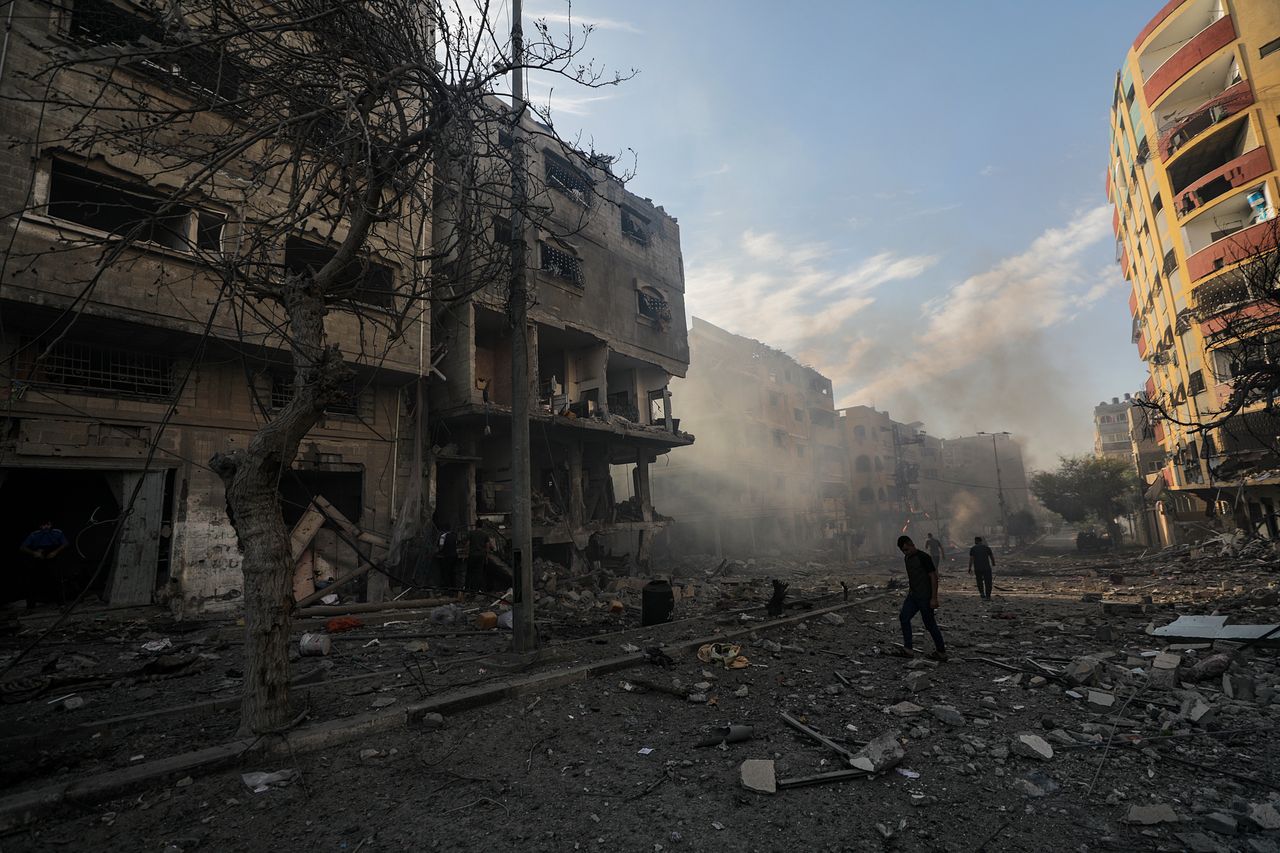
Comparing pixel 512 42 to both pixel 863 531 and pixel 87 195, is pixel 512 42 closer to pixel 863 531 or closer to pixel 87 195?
pixel 87 195

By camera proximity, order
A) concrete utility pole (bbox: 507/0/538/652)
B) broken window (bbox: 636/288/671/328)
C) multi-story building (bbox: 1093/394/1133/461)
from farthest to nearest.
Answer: multi-story building (bbox: 1093/394/1133/461), broken window (bbox: 636/288/671/328), concrete utility pole (bbox: 507/0/538/652)

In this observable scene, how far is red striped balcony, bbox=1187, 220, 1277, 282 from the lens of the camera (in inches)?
797

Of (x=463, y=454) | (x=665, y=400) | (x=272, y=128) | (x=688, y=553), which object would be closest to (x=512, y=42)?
(x=272, y=128)

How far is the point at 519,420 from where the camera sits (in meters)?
7.51

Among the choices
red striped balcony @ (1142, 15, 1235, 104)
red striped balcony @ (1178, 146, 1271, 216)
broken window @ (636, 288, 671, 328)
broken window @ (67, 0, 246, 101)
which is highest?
red striped balcony @ (1142, 15, 1235, 104)

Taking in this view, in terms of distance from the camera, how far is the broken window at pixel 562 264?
1772 cm

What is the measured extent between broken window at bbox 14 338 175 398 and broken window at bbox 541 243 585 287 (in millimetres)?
9627

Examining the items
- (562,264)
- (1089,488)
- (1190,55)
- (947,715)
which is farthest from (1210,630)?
(1089,488)

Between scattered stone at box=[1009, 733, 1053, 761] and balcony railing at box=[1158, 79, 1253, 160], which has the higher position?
balcony railing at box=[1158, 79, 1253, 160]

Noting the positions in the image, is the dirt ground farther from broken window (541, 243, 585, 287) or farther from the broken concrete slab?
broken window (541, 243, 585, 287)

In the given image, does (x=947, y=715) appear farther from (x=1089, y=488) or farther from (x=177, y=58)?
(x=1089, y=488)

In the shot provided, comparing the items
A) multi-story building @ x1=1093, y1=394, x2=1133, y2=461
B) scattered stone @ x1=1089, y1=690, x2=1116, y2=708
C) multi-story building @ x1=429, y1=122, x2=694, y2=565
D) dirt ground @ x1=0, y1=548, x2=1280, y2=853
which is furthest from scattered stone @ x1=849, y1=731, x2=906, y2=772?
multi-story building @ x1=1093, y1=394, x2=1133, y2=461

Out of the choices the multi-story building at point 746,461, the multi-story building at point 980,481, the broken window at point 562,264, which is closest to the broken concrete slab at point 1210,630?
the broken window at point 562,264

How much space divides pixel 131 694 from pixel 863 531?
47.1m
